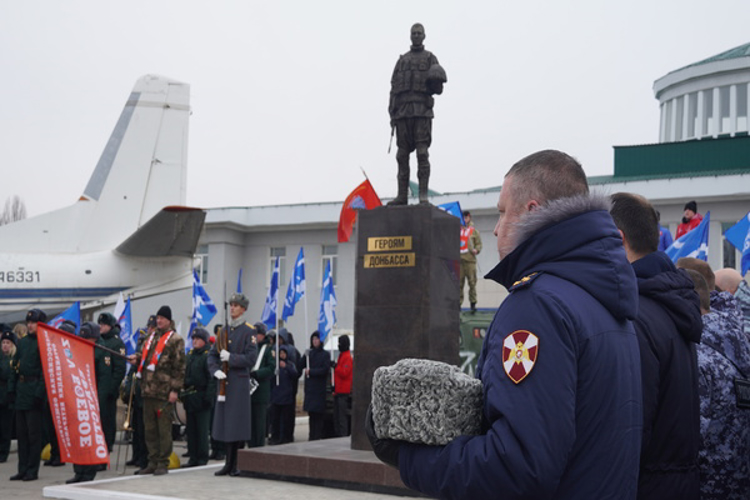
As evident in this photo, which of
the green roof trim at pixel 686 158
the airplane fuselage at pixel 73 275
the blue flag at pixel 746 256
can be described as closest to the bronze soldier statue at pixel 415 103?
the blue flag at pixel 746 256

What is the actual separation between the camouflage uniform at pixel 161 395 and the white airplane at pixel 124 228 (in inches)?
398

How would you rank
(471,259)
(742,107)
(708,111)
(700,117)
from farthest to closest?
(700,117)
(708,111)
(742,107)
(471,259)

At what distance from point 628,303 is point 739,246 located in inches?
468

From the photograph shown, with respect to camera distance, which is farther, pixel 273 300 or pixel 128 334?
pixel 128 334

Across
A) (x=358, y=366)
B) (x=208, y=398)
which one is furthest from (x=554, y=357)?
(x=208, y=398)

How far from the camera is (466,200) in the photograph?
116ft

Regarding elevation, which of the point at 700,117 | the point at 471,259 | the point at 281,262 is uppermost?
the point at 700,117

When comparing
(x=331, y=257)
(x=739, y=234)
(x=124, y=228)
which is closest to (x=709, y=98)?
(x=331, y=257)

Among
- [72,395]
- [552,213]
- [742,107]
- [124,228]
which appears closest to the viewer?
[552,213]

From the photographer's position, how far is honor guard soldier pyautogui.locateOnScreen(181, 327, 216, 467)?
12188 millimetres

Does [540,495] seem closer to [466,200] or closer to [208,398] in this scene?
[208,398]

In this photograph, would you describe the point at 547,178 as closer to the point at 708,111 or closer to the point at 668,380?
the point at 668,380

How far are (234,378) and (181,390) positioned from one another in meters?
1.30

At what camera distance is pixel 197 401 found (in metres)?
12.2
